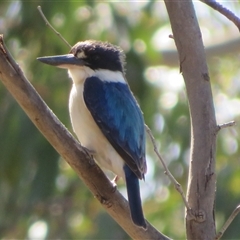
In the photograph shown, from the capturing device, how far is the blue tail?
127 inches

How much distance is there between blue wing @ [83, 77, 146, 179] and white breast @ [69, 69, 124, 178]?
0.03 meters

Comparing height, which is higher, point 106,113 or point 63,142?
point 63,142

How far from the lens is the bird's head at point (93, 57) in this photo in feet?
13.7

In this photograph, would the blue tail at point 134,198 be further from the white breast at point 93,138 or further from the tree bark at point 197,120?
the tree bark at point 197,120

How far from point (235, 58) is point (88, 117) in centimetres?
448

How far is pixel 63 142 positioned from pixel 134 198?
46 cm

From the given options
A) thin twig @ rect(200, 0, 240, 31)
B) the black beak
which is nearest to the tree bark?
thin twig @ rect(200, 0, 240, 31)

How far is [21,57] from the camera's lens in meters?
6.31

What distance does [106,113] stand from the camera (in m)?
3.99

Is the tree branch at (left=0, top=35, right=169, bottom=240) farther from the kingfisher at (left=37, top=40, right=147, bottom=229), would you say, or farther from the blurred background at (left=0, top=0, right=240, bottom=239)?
the blurred background at (left=0, top=0, right=240, bottom=239)

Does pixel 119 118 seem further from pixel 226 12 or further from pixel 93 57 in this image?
pixel 226 12

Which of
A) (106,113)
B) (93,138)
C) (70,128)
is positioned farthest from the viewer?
(70,128)

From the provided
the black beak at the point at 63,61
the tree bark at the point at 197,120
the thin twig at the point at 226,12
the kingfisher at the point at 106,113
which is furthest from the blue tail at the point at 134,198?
the thin twig at the point at 226,12

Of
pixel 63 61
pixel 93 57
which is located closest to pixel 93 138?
pixel 63 61
